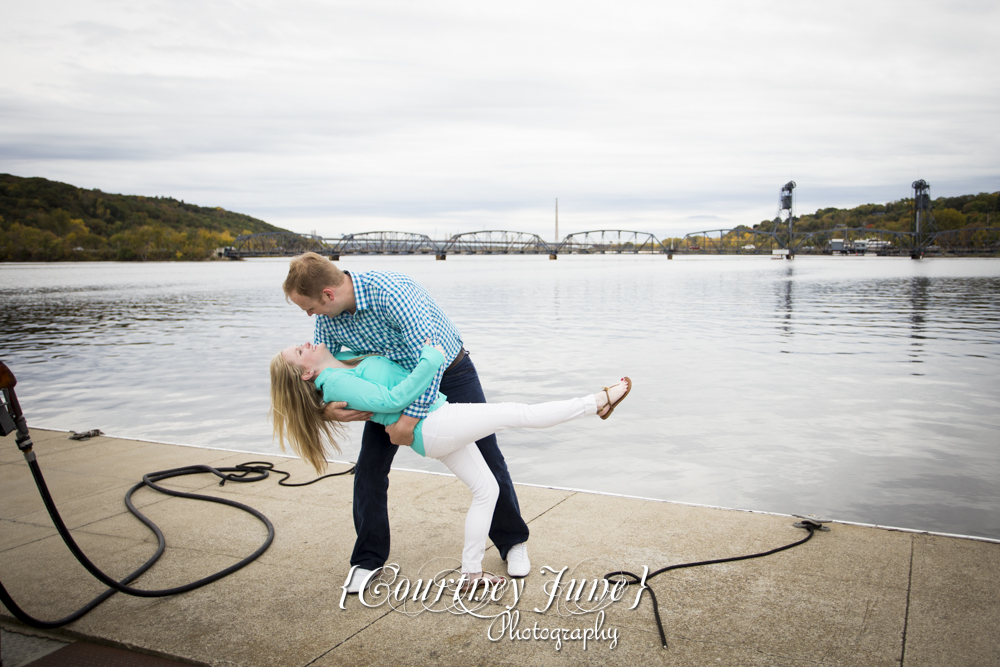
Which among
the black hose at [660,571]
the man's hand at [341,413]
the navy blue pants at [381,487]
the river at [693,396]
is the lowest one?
the river at [693,396]

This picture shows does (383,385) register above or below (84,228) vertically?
below

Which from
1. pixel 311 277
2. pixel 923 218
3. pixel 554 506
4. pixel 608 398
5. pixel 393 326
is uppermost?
pixel 923 218

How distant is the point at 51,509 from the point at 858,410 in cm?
1003

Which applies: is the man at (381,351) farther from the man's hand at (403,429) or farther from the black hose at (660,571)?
the black hose at (660,571)

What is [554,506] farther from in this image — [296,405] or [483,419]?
[296,405]

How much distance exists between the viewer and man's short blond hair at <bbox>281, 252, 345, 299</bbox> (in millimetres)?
2996

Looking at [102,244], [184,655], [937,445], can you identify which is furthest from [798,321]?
[102,244]

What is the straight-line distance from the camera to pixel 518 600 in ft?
10.8

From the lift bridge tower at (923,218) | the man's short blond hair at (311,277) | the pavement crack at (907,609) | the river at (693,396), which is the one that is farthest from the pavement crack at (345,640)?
the lift bridge tower at (923,218)

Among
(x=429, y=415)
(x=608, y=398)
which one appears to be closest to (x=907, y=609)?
(x=608, y=398)

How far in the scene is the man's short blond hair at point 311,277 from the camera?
118 inches

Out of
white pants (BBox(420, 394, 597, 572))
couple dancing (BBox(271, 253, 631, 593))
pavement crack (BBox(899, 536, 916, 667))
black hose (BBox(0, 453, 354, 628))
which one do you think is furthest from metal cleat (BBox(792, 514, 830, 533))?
black hose (BBox(0, 453, 354, 628))

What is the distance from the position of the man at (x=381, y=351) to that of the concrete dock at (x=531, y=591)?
218 millimetres

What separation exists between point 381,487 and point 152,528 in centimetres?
170
